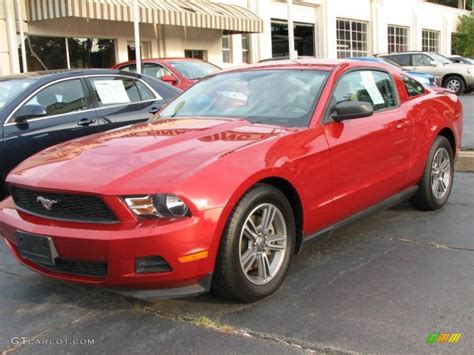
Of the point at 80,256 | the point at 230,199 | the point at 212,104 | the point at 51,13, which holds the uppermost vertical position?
the point at 51,13

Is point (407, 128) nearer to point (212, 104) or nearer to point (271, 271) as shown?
point (212, 104)

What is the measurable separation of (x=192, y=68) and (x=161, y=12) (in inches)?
222

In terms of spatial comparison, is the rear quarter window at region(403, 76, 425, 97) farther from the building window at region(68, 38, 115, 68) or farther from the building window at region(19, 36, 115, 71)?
the building window at region(68, 38, 115, 68)

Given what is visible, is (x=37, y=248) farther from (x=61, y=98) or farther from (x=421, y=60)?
(x=421, y=60)

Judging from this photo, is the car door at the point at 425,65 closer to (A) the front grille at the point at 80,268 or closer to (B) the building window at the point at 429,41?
(B) the building window at the point at 429,41

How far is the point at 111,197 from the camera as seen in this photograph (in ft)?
10.3

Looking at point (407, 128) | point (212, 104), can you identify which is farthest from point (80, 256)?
point (407, 128)

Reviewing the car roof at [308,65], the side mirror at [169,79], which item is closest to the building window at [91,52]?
the side mirror at [169,79]

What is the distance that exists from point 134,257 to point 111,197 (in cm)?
35

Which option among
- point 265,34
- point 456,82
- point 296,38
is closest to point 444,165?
point 456,82

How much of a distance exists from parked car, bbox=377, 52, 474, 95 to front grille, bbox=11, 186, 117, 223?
19.0 metres

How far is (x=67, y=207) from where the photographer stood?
11.0ft

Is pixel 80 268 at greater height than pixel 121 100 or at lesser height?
lesser

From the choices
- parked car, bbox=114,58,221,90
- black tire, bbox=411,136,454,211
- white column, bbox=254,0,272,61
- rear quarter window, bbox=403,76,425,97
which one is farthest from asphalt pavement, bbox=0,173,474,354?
white column, bbox=254,0,272,61
